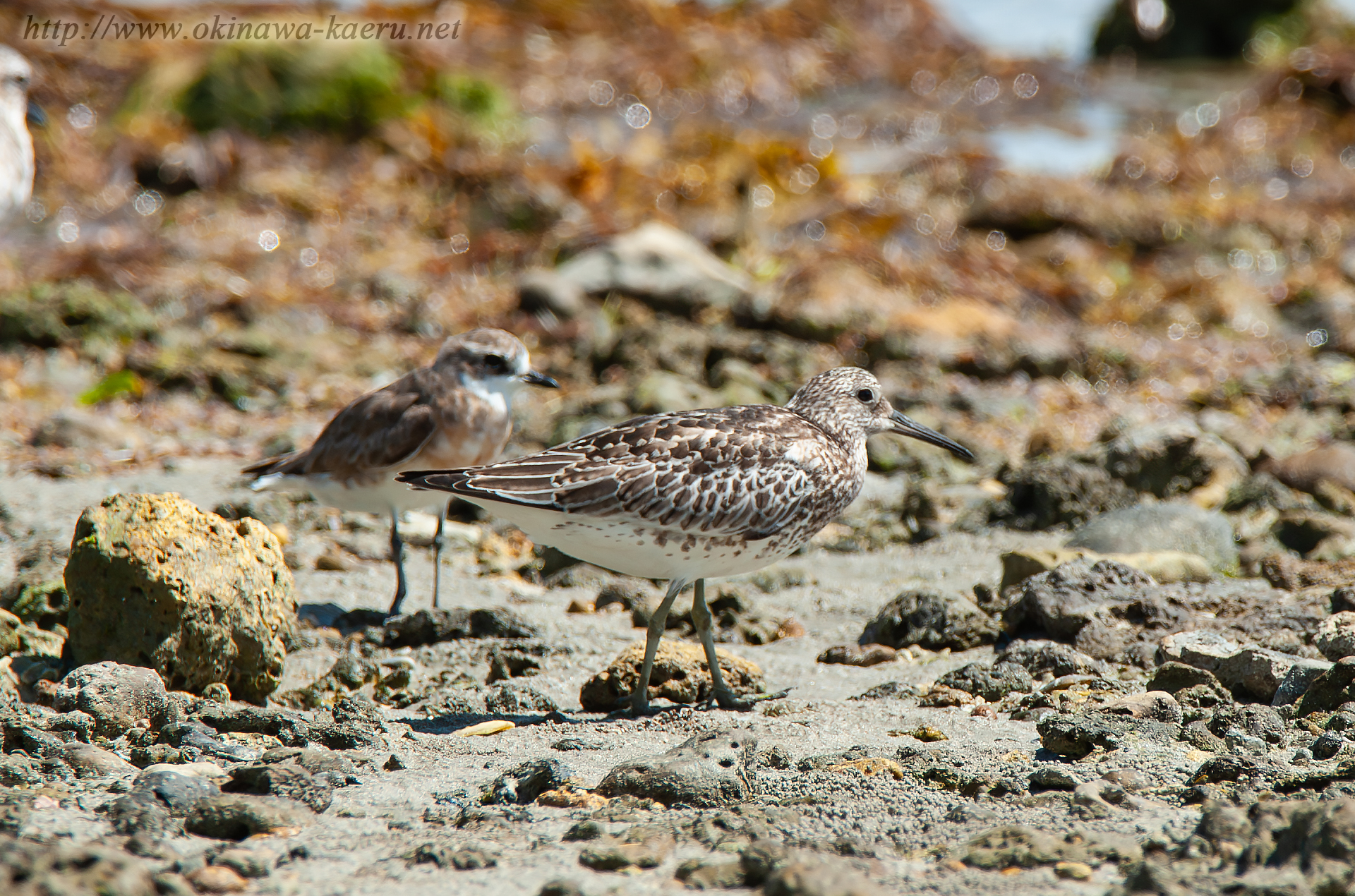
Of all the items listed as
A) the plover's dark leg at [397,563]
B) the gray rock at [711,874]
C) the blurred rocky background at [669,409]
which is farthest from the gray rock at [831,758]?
the plover's dark leg at [397,563]

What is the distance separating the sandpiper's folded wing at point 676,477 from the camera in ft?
15.9

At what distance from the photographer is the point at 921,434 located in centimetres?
602

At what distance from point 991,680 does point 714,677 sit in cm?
109

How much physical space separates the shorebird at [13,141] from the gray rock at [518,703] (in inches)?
260

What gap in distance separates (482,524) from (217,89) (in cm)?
1036

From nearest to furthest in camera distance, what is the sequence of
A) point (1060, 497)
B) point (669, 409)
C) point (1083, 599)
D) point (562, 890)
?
1. point (562, 890)
2. point (1083, 599)
3. point (1060, 497)
4. point (669, 409)

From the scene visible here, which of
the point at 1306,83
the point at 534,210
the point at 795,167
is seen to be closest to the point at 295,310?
the point at 534,210

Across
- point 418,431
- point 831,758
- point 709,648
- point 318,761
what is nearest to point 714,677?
point 709,648

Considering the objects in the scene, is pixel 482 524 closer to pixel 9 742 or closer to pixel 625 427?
pixel 625 427

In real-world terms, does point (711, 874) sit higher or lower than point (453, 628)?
lower

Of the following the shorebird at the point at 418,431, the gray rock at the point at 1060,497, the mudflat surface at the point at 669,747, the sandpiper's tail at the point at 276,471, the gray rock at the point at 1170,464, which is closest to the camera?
the mudflat surface at the point at 669,747

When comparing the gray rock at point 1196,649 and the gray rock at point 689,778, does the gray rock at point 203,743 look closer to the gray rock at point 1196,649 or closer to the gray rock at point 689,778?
the gray rock at point 689,778

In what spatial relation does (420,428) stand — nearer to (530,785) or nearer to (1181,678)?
(530,785)

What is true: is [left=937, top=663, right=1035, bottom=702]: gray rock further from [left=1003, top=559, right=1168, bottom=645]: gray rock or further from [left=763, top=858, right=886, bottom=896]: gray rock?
[left=763, top=858, right=886, bottom=896]: gray rock
